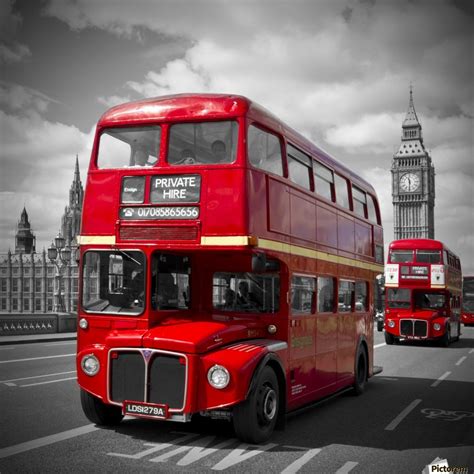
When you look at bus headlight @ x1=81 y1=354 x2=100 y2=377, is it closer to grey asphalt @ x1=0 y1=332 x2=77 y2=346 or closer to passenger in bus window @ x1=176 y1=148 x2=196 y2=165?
passenger in bus window @ x1=176 y1=148 x2=196 y2=165

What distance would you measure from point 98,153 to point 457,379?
1000cm

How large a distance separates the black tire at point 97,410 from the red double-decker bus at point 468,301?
1996 inches

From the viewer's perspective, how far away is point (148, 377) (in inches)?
281

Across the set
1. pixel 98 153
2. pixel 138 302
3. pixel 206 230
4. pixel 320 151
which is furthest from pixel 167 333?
pixel 320 151

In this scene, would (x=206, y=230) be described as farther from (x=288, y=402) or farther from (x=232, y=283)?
(x=288, y=402)

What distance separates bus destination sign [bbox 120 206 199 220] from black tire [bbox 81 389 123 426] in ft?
7.40

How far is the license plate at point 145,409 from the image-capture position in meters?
6.97

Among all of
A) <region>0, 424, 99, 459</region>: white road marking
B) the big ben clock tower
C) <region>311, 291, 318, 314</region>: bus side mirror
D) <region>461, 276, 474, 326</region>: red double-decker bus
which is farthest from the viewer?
the big ben clock tower

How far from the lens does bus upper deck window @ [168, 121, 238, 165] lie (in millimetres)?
7656

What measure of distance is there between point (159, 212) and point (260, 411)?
8.58 feet

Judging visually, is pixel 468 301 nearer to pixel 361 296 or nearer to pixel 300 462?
pixel 361 296

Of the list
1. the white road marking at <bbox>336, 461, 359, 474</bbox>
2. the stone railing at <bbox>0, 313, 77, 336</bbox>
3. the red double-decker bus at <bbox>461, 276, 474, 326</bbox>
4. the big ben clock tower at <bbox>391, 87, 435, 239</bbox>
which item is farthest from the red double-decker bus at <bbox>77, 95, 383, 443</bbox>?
the big ben clock tower at <bbox>391, 87, 435, 239</bbox>

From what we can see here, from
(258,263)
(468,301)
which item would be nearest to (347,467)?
(258,263)

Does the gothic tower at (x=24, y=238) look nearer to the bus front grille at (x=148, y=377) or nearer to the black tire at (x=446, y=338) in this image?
the black tire at (x=446, y=338)
